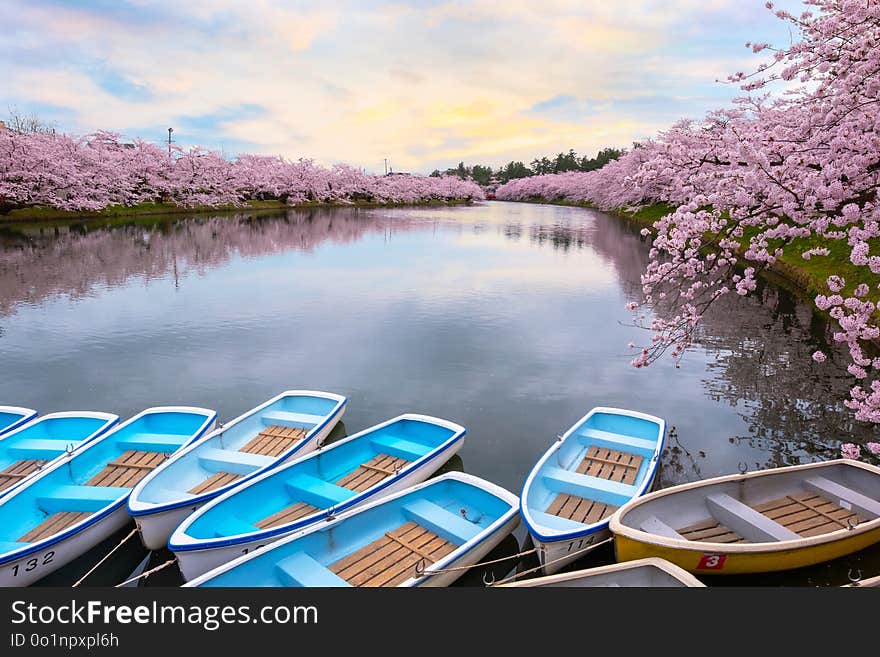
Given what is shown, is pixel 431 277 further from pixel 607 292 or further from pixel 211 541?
pixel 211 541

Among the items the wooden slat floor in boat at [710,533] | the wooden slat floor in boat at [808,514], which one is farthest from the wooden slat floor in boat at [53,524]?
the wooden slat floor in boat at [808,514]

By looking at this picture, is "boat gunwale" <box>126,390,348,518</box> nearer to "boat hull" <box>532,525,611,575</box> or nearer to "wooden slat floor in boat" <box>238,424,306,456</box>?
"wooden slat floor in boat" <box>238,424,306,456</box>

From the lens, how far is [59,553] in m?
6.85

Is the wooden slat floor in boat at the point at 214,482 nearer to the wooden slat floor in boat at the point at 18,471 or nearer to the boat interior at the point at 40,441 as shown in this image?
the boat interior at the point at 40,441

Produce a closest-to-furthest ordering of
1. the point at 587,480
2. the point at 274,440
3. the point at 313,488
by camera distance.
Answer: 1. the point at 313,488
2. the point at 587,480
3. the point at 274,440

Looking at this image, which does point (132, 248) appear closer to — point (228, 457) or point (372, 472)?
point (228, 457)

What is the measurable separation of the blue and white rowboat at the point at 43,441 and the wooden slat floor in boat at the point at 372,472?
4068mm

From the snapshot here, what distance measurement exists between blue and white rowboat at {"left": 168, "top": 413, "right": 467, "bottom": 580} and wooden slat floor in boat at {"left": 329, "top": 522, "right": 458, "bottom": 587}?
702 mm

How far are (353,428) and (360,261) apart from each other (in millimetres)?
22324

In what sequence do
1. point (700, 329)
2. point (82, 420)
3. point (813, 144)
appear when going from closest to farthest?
point (813, 144), point (82, 420), point (700, 329)

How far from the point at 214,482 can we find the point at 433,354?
8.31 metres

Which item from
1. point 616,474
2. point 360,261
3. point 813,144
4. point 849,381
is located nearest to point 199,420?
point 616,474

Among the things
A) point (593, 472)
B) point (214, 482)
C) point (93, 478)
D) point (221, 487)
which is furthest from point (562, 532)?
point (93, 478)

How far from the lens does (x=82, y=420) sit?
9859 millimetres
